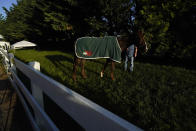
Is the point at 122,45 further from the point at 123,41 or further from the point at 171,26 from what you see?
the point at 171,26

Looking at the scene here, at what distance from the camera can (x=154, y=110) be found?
2578 mm

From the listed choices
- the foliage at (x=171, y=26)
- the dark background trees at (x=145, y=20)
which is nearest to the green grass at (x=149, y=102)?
the foliage at (x=171, y=26)

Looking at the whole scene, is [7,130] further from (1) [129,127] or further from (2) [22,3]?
(2) [22,3]

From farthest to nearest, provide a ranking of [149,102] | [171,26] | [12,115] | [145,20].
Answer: [145,20]
[171,26]
[149,102]
[12,115]

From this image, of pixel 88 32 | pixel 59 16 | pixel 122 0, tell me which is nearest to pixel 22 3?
pixel 59 16

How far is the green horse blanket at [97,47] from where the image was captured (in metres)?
4.46

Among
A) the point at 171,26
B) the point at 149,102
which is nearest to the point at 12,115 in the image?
the point at 149,102

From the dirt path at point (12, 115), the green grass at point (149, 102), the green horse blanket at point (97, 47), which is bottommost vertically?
the dirt path at point (12, 115)

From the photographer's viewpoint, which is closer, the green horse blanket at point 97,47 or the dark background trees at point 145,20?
the green horse blanket at point 97,47

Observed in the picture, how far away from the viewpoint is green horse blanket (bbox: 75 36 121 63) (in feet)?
14.6

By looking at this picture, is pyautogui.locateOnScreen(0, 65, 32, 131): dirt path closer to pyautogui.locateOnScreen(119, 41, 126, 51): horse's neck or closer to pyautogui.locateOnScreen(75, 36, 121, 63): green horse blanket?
pyautogui.locateOnScreen(75, 36, 121, 63): green horse blanket

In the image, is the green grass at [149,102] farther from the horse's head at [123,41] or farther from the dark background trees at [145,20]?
the dark background trees at [145,20]

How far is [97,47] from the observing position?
177 inches

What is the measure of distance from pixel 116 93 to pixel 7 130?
2572 mm
